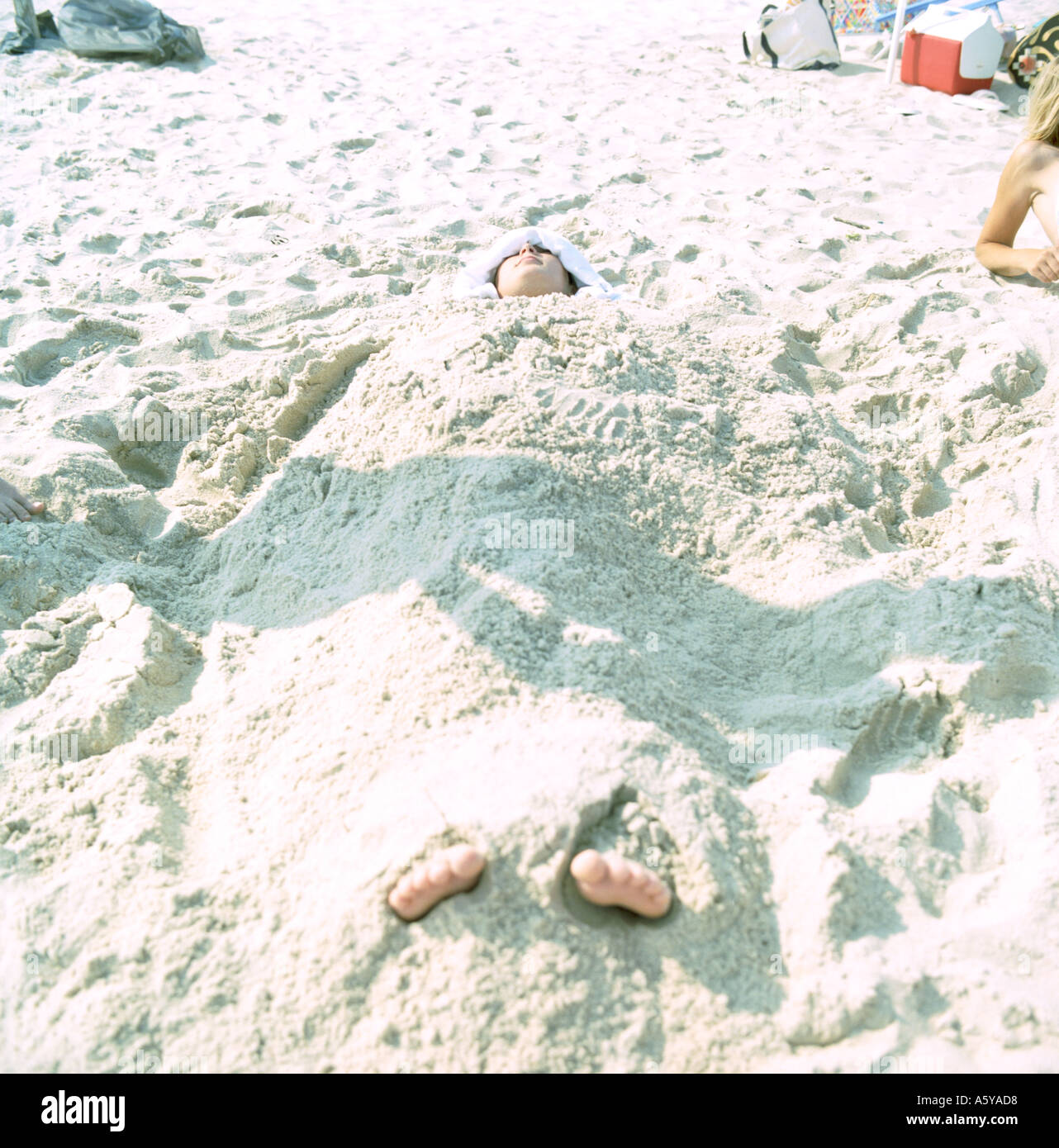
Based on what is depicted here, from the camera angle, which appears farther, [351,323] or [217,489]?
[351,323]

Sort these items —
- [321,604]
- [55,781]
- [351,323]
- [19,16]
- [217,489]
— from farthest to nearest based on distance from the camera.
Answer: [19,16] < [351,323] < [217,489] < [321,604] < [55,781]

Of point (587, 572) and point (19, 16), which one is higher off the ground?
point (19, 16)

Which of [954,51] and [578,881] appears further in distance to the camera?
[954,51]

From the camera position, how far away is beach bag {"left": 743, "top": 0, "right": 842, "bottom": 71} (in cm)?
634

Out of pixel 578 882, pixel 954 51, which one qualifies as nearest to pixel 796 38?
pixel 954 51

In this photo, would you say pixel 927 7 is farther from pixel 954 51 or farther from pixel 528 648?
pixel 528 648

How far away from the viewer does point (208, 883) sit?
165 centimetres

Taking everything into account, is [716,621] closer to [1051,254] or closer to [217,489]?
[217,489]

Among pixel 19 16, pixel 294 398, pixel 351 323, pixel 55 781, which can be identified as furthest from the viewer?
pixel 19 16

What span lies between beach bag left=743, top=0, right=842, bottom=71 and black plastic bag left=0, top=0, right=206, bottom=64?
4270mm

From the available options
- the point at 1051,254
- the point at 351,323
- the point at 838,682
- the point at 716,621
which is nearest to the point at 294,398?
the point at 351,323

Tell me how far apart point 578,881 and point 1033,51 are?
6715 mm

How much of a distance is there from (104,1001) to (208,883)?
0.24 meters

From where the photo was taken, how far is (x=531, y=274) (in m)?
3.59
